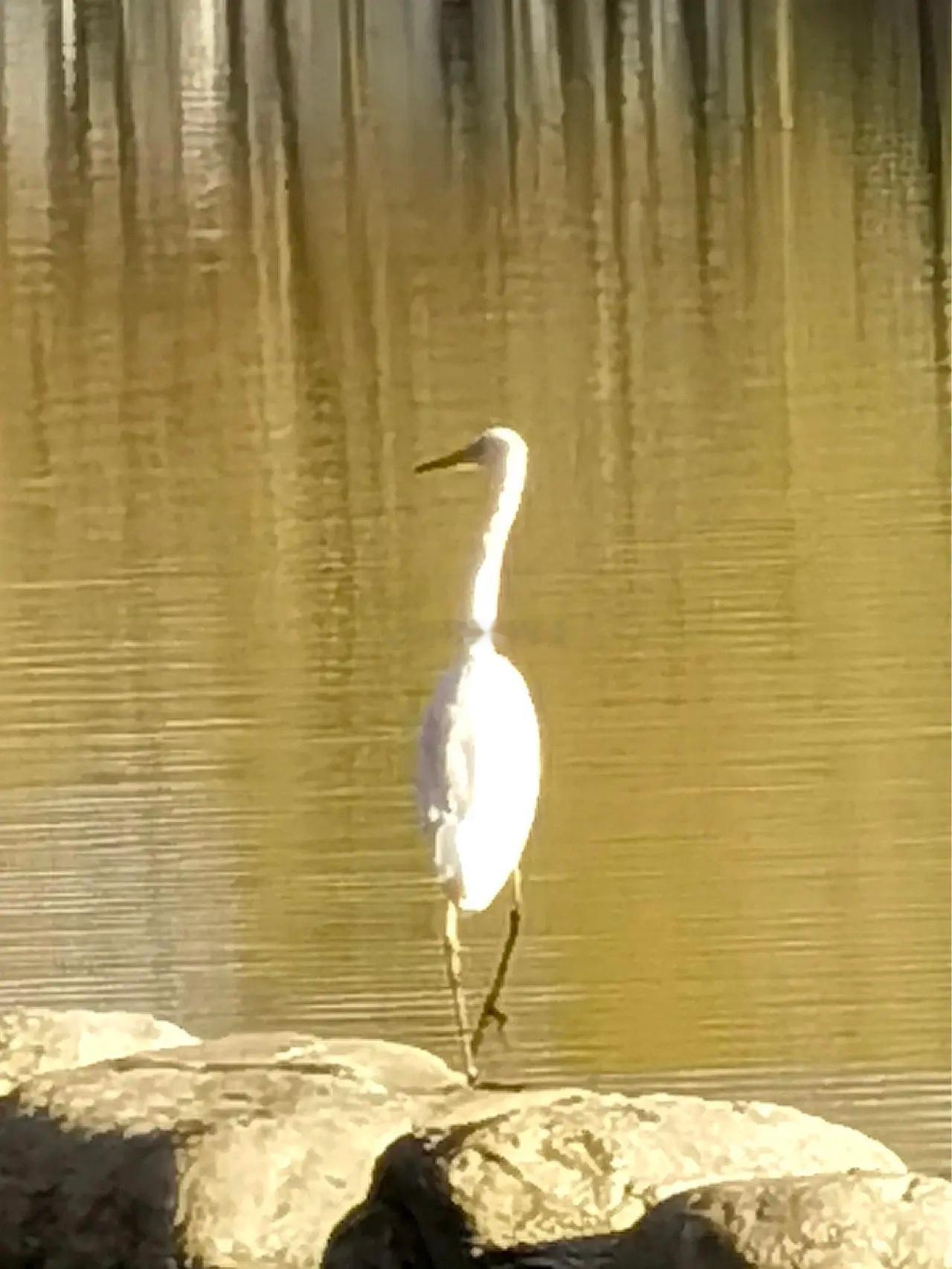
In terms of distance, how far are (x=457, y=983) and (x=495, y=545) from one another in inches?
13.7

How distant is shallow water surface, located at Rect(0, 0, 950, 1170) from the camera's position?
1435mm

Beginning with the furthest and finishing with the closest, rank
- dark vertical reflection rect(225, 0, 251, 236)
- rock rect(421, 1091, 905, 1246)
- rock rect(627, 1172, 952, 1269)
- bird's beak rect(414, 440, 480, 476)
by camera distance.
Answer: dark vertical reflection rect(225, 0, 251, 236)
bird's beak rect(414, 440, 480, 476)
rock rect(421, 1091, 905, 1246)
rock rect(627, 1172, 952, 1269)

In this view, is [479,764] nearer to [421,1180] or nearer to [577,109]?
[421,1180]

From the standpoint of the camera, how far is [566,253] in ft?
4.77

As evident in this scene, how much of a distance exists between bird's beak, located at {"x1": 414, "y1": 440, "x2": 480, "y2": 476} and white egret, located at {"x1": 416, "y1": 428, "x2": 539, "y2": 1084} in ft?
0.17

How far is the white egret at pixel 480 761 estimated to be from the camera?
Result: 124 centimetres

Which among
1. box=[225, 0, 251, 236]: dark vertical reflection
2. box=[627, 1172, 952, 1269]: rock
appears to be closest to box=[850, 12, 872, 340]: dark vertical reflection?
box=[225, 0, 251, 236]: dark vertical reflection

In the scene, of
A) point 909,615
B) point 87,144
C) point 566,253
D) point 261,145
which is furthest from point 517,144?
point 909,615

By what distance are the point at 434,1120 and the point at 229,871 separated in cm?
44

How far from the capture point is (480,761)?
124 cm

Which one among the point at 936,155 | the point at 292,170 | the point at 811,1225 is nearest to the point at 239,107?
the point at 292,170

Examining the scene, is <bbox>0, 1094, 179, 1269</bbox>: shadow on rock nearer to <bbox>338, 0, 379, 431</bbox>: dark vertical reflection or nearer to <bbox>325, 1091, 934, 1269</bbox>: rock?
<bbox>325, 1091, 934, 1269</bbox>: rock

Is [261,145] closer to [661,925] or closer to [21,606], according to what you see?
[21,606]

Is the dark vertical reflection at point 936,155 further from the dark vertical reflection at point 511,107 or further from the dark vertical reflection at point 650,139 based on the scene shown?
the dark vertical reflection at point 511,107
